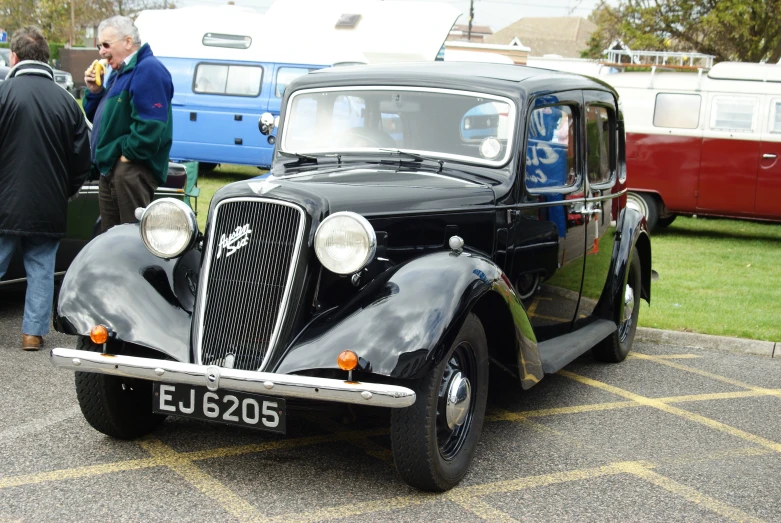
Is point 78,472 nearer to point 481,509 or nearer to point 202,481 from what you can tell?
point 202,481

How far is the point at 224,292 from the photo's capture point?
4.11 metres

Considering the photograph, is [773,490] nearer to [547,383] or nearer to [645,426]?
[645,426]

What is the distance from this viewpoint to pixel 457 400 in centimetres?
414

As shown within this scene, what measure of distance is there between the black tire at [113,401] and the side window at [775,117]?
1096cm

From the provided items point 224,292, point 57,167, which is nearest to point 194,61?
point 57,167

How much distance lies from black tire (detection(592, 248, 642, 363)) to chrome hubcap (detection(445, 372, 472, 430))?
98.7 inches

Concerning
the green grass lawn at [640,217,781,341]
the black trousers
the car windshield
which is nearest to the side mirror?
the car windshield

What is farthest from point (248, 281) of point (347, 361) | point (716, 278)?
point (716, 278)

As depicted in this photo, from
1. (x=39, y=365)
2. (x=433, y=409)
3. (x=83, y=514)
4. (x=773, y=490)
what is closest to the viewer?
(x=83, y=514)

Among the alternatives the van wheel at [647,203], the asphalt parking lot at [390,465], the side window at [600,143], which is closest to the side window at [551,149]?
the side window at [600,143]

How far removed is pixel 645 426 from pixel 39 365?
142 inches

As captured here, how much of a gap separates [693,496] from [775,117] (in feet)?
33.6

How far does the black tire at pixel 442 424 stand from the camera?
3869 mm

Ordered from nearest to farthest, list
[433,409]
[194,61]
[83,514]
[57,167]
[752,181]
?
[83,514] → [433,409] → [57,167] → [752,181] → [194,61]
